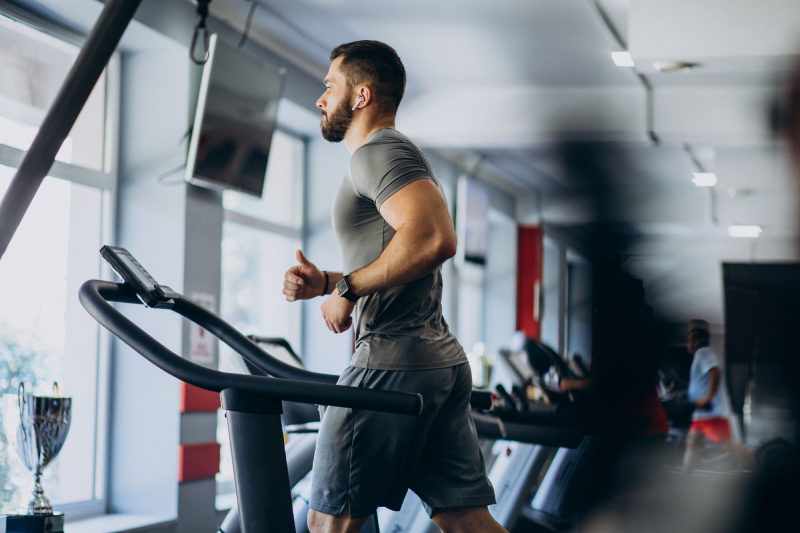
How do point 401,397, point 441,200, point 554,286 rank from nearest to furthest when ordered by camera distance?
point 401,397
point 441,200
point 554,286

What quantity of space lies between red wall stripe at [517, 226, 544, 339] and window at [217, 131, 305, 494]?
409cm

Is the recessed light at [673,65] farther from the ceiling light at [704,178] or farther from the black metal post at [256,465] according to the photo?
the ceiling light at [704,178]

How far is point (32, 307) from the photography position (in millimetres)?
3326

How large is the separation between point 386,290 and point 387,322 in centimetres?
6

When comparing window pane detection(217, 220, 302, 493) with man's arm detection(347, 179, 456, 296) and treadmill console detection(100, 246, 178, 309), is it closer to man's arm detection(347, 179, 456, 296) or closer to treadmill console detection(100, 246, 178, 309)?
treadmill console detection(100, 246, 178, 309)

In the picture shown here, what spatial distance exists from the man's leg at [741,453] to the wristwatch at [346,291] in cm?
350

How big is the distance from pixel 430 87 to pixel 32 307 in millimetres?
3202

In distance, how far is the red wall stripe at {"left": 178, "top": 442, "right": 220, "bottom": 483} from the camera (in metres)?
3.61

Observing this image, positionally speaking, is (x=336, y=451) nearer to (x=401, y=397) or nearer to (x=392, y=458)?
(x=392, y=458)

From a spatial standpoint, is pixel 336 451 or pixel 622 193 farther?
pixel 622 193

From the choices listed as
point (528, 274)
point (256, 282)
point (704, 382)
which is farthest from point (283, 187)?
point (528, 274)

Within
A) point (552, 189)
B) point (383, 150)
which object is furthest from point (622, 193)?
point (383, 150)

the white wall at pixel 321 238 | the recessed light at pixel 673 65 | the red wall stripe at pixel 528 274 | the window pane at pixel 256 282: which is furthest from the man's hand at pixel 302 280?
the red wall stripe at pixel 528 274

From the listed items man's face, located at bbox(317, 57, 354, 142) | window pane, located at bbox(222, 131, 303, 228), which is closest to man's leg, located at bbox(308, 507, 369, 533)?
man's face, located at bbox(317, 57, 354, 142)
